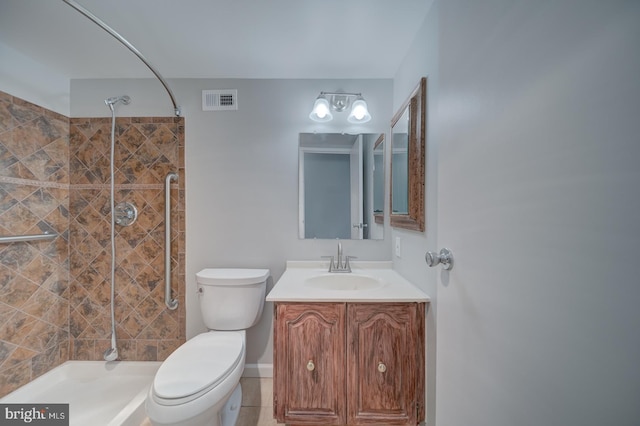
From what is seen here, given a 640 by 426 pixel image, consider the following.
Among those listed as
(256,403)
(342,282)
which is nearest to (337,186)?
(342,282)

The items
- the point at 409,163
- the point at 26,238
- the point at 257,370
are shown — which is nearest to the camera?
the point at 409,163

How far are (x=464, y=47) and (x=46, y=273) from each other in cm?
267

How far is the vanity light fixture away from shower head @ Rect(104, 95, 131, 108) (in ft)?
4.31

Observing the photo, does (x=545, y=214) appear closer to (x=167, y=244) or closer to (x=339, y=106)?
(x=339, y=106)

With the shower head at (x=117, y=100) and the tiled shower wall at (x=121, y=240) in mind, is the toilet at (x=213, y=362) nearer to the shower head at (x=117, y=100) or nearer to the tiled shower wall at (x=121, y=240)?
the tiled shower wall at (x=121, y=240)

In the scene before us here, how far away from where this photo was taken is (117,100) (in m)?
1.69

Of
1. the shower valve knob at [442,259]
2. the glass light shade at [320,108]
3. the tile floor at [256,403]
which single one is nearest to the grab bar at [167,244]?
the tile floor at [256,403]

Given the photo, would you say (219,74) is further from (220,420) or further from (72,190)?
(220,420)

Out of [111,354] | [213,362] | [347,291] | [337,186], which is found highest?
[337,186]

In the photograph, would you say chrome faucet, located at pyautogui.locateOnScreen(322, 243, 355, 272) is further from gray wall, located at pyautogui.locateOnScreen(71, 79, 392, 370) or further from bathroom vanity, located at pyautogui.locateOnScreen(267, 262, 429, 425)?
bathroom vanity, located at pyautogui.locateOnScreen(267, 262, 429, 425)

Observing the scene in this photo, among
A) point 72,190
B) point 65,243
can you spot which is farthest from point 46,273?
point 72,190

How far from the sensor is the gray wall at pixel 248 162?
71.0 inches

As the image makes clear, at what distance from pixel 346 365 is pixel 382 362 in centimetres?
18

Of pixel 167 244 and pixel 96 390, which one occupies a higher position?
pixel 167 244
